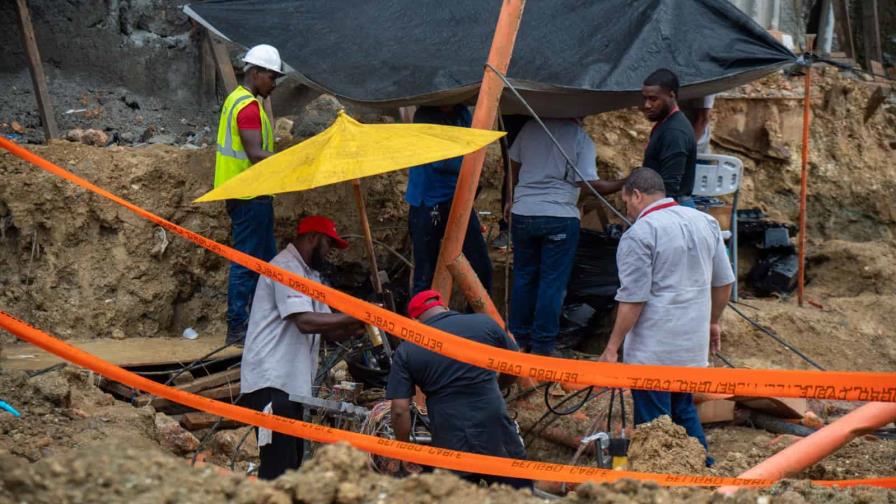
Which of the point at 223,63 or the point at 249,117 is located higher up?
the point at 223,63

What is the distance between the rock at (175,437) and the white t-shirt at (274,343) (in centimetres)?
145

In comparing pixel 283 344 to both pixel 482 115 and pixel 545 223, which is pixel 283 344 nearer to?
pixel 482 115

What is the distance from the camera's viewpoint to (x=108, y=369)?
5.86m

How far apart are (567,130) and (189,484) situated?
4950 mm

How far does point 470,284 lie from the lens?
682 centimetres

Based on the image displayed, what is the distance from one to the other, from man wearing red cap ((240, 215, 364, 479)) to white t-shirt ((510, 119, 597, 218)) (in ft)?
6.68

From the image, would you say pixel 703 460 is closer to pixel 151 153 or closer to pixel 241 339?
pixel 241 339

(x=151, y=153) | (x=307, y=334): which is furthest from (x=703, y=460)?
(x=151, y=153)

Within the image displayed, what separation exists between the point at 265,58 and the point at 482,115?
1.83m

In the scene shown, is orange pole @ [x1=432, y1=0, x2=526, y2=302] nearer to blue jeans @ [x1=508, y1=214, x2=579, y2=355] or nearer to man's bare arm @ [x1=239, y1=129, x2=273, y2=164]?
blue jeans @ [x1=508, y1=214, x2=579, y2=355]

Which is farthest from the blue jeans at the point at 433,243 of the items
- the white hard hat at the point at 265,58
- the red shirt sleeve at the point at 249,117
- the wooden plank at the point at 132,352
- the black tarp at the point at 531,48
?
the wooden plank at the point at 132,352

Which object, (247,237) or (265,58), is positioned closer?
(265,58)

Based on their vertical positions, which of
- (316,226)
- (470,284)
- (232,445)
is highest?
(316,226)

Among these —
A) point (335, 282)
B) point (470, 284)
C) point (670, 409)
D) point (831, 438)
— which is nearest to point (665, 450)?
point (670, 409)
